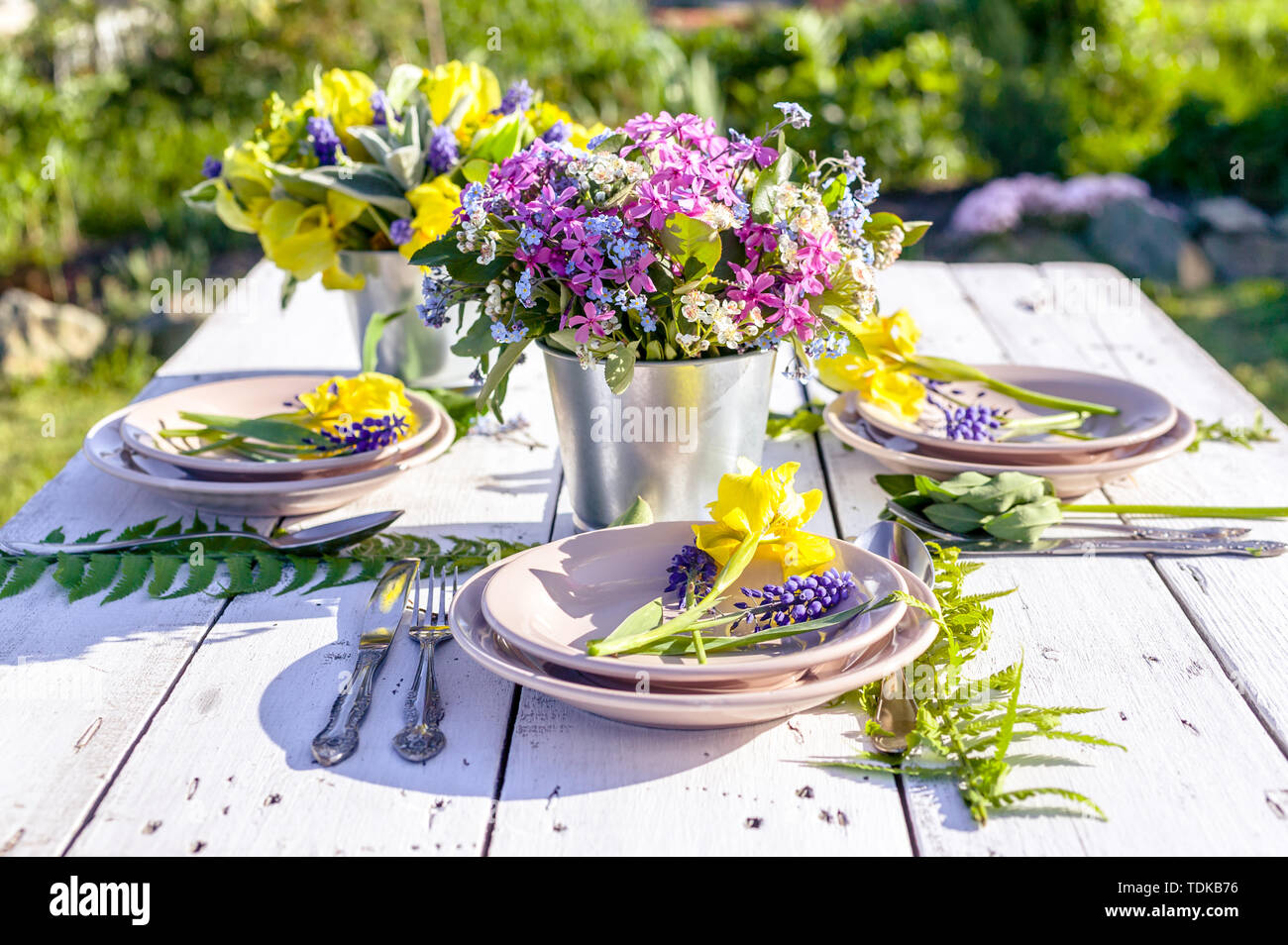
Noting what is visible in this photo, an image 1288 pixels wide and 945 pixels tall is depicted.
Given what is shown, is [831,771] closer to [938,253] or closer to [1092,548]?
[1092,548]

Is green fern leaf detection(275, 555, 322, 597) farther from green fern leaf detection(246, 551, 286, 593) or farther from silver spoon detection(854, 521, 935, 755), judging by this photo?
silver spoon detection(854, 521, 935, 755)

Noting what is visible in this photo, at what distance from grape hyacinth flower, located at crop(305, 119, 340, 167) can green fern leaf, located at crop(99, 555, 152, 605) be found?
25.1 inches

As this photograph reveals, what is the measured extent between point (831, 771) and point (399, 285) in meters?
1.08

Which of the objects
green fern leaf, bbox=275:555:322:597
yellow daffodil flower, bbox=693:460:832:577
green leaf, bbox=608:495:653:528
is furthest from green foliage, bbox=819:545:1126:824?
green fern leaf, bbox=275:555:322:597

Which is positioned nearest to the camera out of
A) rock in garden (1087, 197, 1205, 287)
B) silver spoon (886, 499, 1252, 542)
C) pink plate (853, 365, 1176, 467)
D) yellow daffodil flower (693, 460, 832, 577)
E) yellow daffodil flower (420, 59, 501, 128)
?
yellow daffodil flower (693, 460, 832, 577)

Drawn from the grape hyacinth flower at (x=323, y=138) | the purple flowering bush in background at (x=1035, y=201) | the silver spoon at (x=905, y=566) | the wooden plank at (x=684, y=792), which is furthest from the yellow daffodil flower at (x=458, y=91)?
the purple flowering bush in background at (x=1035, y=201)

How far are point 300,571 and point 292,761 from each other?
35 cm

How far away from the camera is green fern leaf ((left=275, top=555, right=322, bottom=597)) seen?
1.19 m

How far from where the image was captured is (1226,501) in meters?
1.41

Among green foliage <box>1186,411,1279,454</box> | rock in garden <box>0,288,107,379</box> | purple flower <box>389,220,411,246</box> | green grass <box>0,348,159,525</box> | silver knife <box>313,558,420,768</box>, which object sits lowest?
green grass <box>0,348,159,525</box>

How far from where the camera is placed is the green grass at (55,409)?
3748 millimetres

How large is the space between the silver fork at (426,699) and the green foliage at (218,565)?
0.11 meters

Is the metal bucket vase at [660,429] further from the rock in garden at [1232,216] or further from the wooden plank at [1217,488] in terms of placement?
the rock in garden at [1232,216]

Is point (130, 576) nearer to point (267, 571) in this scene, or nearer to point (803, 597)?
point (267, 571)
